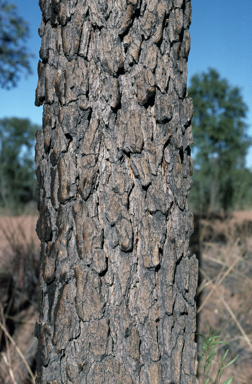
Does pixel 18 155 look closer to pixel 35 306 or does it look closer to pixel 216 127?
pixel 216 127

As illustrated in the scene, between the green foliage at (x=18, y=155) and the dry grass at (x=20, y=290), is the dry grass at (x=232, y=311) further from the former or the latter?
the green foliage at (x=18, y=155)

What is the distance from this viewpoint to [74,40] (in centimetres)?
100

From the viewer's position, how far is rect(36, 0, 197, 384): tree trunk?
976 millimetres

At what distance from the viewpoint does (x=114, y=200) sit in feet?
3.19

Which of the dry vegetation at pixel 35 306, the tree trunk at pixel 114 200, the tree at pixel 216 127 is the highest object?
the tree at pixel 216 127

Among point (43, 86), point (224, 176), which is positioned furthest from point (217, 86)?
point (43, 86)

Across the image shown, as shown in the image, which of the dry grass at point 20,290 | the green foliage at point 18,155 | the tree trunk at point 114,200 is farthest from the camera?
the green foliage at point 18,155

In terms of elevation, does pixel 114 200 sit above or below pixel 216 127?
below

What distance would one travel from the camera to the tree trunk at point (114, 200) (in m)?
0.98

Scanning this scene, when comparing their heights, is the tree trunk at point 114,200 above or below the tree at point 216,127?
below

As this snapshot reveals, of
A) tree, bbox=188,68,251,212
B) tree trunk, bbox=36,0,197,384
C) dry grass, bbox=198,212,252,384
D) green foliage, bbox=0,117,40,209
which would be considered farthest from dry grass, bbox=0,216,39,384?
green foliage, bbox=0,117,40,209

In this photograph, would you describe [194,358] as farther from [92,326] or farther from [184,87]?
[184,87]

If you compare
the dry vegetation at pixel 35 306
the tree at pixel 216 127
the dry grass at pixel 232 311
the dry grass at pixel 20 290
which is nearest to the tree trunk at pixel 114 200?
the dry grass at pixel 232 311

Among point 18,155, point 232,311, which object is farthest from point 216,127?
point 18,155
